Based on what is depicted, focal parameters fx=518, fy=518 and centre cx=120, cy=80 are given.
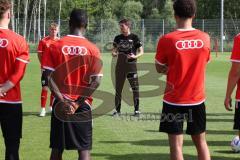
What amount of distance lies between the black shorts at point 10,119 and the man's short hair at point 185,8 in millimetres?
2159

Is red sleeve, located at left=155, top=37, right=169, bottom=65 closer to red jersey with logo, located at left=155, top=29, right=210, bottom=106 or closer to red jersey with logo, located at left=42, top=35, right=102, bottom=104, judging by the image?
red jersey with logo, located at left=155, top=29, right=210, bottom=106

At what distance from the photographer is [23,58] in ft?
19.5

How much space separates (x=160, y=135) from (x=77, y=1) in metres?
58.4

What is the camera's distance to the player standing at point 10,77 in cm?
588

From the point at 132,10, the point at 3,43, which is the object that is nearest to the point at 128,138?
the point at 3,43

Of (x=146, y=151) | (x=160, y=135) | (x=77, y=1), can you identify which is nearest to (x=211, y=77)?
(x=160, y=135)

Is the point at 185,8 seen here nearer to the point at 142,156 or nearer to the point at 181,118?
the point at 181,118

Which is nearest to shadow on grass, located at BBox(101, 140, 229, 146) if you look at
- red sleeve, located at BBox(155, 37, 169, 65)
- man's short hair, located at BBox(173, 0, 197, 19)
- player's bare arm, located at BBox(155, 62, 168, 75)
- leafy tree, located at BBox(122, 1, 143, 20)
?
player's bare arm, located at BBox(155, 62, 168, 75)

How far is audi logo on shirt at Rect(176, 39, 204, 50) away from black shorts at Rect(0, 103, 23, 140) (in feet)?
6.60

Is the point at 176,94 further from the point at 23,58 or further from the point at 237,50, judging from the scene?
the point at 23,58

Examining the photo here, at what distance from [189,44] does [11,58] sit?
2.02 m

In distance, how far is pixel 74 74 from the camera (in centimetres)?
597

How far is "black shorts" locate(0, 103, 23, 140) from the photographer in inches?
238

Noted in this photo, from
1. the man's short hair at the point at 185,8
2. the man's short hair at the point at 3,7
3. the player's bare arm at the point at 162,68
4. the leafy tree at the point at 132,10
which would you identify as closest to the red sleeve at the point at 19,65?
the man's short hair at the point at 3,7
